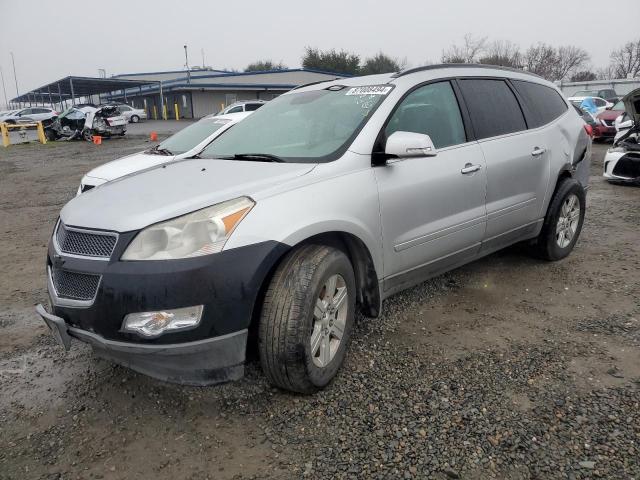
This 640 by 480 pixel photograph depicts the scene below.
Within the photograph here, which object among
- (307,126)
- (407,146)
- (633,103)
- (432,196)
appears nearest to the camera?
(407,146)

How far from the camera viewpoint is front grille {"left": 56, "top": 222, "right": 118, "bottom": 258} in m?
2.31

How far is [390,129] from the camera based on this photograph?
314 centimetres

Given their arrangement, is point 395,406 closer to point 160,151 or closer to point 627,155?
point 160,151

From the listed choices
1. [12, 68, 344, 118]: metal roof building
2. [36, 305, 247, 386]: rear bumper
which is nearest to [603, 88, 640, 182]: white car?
[36, 305, 247, 386]: rear bumper

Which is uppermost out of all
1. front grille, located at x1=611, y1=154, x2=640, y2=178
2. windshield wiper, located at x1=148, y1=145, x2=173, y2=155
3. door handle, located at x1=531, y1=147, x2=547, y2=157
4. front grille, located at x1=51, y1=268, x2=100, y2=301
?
windshield wiper, located at x1=148, y1=145, x2=173, y2=155

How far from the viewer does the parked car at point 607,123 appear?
15586 millimetres

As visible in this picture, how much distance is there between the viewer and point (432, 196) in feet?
10.5

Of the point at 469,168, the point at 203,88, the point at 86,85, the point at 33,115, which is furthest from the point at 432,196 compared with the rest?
the point at 86,85

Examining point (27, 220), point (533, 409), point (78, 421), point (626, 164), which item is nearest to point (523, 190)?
point (533, 409)

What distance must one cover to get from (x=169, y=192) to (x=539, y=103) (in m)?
3.50

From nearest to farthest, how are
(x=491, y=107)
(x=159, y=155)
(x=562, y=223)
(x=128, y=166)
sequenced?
(x=491, y=107) → (x=562, y=223) → (x=128, y=166) → (x=159, y=155)

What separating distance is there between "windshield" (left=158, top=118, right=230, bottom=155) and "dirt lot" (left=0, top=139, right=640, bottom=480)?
11.7ft

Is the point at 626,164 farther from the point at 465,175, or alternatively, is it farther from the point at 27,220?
the point at 27,220

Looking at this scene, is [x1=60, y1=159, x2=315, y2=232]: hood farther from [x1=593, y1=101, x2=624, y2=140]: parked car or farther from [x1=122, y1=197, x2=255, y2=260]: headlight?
[x1=593, y1=101, x2=624, y2=140]: parked car
